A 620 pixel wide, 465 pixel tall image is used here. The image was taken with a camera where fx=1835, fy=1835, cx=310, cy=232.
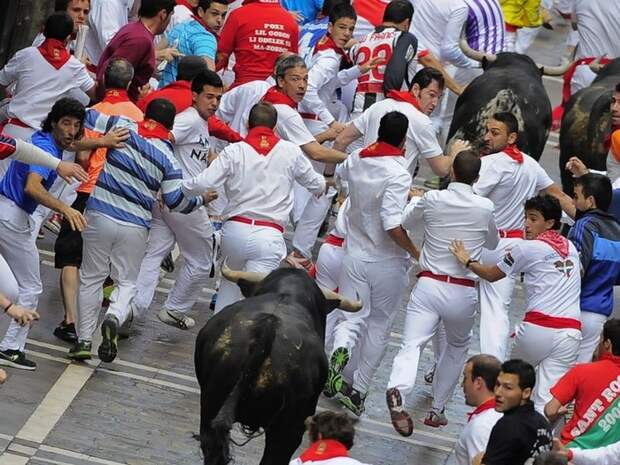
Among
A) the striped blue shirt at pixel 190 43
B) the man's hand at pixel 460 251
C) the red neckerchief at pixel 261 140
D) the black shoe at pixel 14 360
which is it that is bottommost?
the black shoe at pixel 14 360

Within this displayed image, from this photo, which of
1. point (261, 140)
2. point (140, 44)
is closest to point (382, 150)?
point (261, 140)

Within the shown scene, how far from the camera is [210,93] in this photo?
14.6 m

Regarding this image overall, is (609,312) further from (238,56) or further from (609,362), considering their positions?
(238,56)

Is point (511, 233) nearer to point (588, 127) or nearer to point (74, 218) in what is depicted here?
point (588, 127)

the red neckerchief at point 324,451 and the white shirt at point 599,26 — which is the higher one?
the red neckerchief at point 324,451

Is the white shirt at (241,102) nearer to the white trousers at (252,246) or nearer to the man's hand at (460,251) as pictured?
the white trousers at (252,246)

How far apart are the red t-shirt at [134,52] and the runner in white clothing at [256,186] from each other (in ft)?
7.98

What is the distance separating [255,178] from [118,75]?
1.59m

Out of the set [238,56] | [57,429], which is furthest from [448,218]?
[238,56]

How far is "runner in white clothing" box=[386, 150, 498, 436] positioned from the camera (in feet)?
43.4

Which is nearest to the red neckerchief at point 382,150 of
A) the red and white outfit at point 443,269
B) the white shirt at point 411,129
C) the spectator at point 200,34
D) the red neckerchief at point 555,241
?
the red and white outfit at point 443,269

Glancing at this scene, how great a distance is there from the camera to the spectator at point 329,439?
31.7 ft

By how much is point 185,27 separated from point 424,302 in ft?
17.4

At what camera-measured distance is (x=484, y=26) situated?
19375mm
